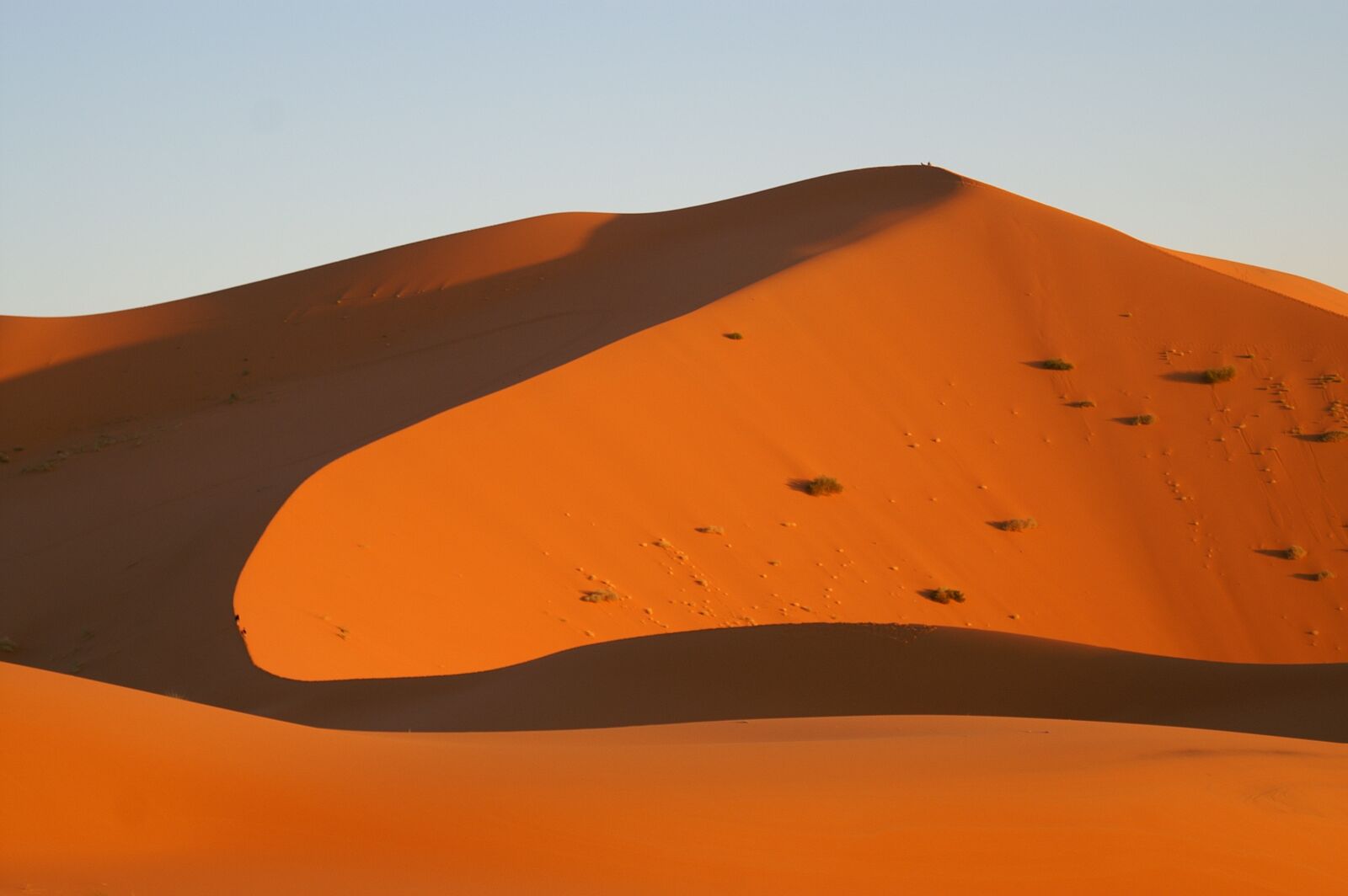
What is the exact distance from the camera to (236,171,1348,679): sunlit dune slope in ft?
56.8

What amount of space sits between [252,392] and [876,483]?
1880cm

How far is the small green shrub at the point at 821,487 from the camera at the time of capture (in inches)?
882

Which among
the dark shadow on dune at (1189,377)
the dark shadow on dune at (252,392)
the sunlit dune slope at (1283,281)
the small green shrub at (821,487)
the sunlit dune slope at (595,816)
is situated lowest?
the sunlit dune slope at (1283,281)

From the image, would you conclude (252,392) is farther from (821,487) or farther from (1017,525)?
(1017,525)

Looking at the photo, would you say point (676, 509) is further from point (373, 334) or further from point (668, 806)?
point (373, 334)

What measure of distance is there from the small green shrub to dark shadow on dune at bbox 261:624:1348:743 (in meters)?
8.13

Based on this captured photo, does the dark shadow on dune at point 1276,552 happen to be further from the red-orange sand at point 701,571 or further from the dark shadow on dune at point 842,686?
the dark shadow on dune at point 842,686

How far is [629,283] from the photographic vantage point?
3522 cm

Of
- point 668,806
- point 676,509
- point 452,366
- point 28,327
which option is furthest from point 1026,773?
Answer: point 28,327

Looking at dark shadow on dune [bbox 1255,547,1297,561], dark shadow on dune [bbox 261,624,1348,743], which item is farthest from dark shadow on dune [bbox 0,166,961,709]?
dark shadow on dune [bbox 1255,547,1297,561]

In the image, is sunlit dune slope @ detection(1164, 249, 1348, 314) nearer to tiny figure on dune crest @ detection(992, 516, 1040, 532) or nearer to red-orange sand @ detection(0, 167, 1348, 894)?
red-orange sand @ detection(0, 167, 1348, 894)

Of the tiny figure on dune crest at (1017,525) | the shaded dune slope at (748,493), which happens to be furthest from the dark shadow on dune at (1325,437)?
the tiny figure on dune crest at (1017,525)

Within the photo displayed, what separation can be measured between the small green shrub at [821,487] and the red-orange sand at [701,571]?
0.77 ft

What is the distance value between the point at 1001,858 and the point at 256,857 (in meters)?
2.78
